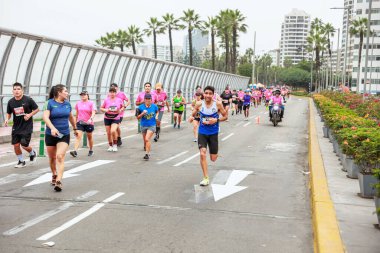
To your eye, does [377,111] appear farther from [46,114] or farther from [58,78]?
[46,114]

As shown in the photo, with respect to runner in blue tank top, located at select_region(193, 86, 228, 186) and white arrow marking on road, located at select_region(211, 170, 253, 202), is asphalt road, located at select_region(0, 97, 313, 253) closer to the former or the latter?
white arrow marking on road, located at select_region(211, 170, 253, 202)

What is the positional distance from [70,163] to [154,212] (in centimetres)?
488

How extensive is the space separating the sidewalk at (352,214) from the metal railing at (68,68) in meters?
11.3

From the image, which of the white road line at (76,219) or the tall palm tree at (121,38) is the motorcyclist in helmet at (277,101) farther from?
the tall palm tree at (121,38)

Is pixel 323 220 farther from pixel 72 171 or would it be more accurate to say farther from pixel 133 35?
pixel 133 35

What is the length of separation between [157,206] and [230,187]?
2005mm

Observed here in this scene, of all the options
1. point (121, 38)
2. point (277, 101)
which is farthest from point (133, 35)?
point (277, 101)

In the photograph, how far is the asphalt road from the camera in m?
5.44

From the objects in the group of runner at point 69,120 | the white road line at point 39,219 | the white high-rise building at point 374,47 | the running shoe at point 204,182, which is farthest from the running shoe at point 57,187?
the white high-rise building at point 374,47

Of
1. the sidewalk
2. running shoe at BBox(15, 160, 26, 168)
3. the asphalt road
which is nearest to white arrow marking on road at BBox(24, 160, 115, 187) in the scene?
the asphalt road

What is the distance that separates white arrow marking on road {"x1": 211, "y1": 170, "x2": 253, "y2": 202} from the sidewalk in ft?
5.07

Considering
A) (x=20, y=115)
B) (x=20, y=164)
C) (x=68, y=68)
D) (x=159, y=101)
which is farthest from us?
(x=68, y=68)

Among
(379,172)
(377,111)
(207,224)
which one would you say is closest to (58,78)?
(377,111)

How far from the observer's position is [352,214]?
6.42 metres
